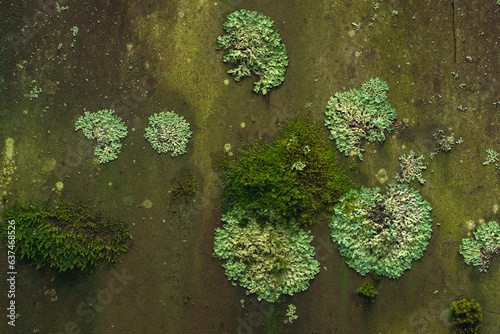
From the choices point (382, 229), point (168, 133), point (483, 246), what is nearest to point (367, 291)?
point (382, 229)

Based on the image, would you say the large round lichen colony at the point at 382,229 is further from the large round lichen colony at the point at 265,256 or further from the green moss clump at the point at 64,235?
the green moss clump at the point at 64,235

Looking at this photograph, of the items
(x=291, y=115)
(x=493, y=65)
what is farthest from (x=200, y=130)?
(x=493, y=65)

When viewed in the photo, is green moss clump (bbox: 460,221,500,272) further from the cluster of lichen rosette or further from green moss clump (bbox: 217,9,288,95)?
the cluster of lichen rosette

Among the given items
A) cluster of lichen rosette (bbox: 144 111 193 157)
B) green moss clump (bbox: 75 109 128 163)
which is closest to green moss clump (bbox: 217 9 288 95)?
cluster of lichen rosette (bbox: 144 111 193 157)

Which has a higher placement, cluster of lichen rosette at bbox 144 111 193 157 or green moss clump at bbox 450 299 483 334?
cluster of lichen rosette at bbox 144 111 193 157

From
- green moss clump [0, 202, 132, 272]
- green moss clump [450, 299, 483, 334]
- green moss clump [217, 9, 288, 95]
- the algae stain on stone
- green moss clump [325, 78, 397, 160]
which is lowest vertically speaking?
green moss clump [450, 299, 483, 334]

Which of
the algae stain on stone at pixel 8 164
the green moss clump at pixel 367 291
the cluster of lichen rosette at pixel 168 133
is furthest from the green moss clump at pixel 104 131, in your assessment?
the green moss clump at pixel 367 291

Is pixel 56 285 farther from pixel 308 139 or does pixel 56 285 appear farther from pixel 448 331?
pixel 448 331
